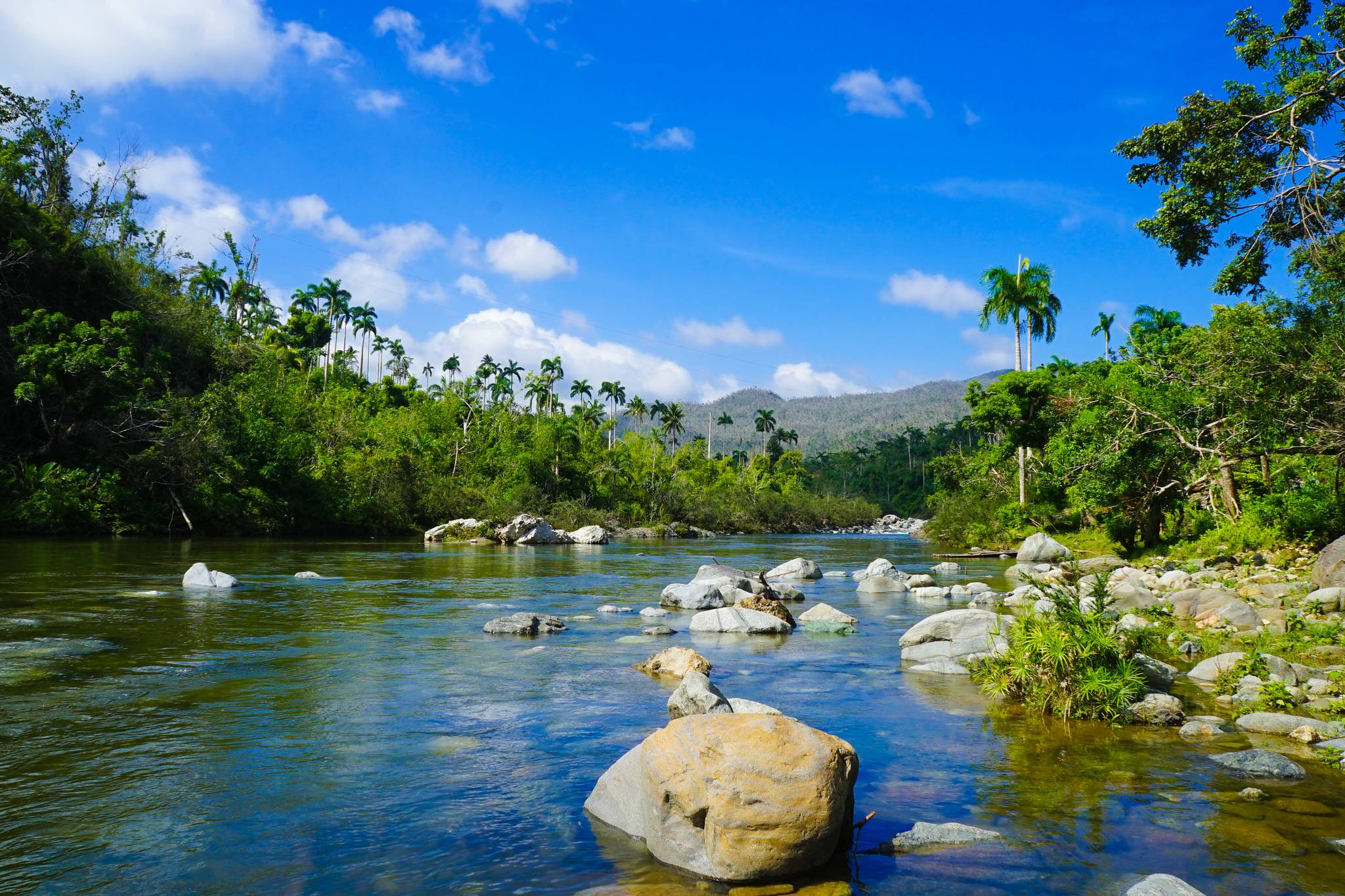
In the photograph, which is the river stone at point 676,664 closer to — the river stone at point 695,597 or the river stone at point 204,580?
the river stone at point 695,597

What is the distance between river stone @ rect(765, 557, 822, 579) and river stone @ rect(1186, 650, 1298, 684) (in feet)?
49.9

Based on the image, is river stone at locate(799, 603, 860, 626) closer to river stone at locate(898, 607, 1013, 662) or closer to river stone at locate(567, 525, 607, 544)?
river stone at locate(898, 607, 1013, 662)

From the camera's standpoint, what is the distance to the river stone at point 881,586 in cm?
2153

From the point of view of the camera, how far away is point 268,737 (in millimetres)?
7367

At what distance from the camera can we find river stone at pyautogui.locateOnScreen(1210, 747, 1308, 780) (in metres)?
6.49

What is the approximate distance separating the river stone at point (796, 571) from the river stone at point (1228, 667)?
15.2 meters

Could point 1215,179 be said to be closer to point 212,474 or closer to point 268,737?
point 268,737

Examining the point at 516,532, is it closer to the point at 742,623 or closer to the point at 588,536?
the point at 588,536

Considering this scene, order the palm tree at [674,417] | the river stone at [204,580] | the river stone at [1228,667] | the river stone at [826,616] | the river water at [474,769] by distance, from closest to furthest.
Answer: the river water at [474,769] < the river stone at [1228,667] < the river stone at [826,616] < the river stone at [204,580] < the palm tree at [674,417]

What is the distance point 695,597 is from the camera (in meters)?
17.7

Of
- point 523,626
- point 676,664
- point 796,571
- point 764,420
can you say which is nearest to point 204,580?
point 523,626

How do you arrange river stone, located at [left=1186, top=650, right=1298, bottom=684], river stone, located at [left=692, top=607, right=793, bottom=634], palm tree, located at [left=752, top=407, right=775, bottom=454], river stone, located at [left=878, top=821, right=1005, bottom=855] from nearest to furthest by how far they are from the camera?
1. river stone, located at [left=878, top=821, right=1005, bottom=855]
2. river stone, located at [left=1186, top=650, right=1298, bottom=684]
3. river stone, located at [left=692, top=607, right=793, bottom=634]
4. palm tree, located at [left=752, top=407, right=775, bottom=454]

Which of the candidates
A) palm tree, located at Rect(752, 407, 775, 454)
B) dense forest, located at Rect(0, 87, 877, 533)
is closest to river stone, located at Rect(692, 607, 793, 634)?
dense forest, located at Rect(0, 87, 877, 533)

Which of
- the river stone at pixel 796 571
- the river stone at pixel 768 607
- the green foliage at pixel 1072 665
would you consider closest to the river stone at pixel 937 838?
the green foliage at pixel 1072 665
